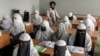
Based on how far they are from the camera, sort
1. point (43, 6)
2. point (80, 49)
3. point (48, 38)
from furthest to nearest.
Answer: point (43, 6) → point (48, 38) → point (80, 49)

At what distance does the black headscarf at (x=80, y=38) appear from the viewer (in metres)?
3.44

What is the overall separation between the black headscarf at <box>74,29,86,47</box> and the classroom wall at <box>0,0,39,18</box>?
366cm

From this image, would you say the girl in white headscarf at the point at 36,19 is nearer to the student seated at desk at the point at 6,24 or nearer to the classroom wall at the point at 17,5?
the classroom wall at the point at 17,5

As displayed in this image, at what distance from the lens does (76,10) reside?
343 inches

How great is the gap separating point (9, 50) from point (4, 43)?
0.19 meters

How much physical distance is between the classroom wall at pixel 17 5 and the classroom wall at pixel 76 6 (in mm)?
525

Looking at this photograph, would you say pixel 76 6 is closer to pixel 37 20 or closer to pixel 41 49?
pixel 37 20

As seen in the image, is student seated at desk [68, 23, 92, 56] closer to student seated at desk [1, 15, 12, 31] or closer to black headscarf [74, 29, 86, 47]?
black headscarf [74, 29, 86, 47]

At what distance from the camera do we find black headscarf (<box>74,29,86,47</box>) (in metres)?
3.44

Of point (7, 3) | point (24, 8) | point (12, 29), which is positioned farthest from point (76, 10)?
point (12, 29)

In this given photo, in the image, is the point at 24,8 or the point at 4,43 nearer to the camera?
the point at 4,43

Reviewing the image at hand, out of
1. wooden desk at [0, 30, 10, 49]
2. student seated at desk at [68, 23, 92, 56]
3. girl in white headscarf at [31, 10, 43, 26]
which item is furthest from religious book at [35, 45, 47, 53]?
girl in white headscarf at [31, 10, 43, 26]

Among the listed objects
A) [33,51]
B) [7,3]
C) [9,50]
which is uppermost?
[7,3]

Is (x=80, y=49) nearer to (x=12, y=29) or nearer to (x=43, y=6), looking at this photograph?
(x=12, y=29)
